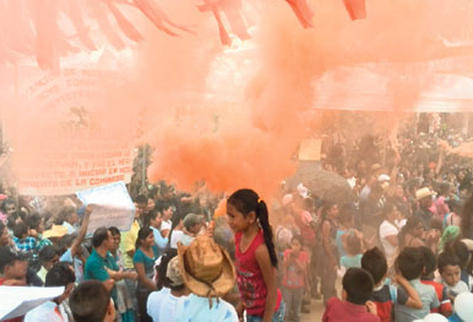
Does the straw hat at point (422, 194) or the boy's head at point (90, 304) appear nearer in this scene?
the boy's head at point (90, 304)

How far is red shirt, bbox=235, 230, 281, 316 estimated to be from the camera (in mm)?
2375

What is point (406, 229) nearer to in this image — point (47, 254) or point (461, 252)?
point (461, 252)

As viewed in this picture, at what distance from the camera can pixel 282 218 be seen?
13.2 ft

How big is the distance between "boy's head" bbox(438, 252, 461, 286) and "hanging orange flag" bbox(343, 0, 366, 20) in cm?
157

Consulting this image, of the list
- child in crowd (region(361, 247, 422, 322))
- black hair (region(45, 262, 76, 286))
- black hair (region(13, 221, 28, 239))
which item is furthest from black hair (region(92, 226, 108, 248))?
child in crowd (region(361, 247, 422, 322))

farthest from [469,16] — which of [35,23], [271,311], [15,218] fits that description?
[15,218]

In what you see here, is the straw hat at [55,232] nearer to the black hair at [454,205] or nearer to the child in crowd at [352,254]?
the child in crowd at [352,254]

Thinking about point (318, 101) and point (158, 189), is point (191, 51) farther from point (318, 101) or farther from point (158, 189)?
point (158, 189)

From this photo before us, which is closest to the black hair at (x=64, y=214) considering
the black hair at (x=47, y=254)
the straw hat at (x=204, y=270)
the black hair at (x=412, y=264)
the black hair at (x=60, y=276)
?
the black hair at (x=47, y=254)

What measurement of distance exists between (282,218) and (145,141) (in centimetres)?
125

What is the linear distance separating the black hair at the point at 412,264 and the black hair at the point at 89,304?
1.58 m

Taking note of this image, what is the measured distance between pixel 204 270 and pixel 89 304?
0.49 meters

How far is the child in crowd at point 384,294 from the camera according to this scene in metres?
2.61

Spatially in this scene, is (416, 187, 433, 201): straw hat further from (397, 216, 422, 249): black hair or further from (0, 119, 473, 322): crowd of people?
(397, 216, 422, 249): black hair
